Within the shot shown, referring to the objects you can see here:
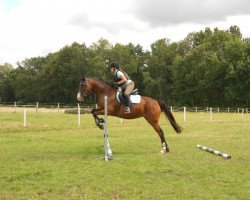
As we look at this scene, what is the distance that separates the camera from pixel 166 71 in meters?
95.4

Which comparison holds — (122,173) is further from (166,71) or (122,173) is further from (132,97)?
(166,71)

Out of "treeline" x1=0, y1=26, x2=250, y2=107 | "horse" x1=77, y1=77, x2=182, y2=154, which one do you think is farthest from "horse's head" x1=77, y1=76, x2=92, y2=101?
"treeline" x1=0, y1=26, x2=250, y2=107

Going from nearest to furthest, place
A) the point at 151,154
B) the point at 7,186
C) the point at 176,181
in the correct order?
the point at 7,186 → the point at 176,181 → the point at 151,154

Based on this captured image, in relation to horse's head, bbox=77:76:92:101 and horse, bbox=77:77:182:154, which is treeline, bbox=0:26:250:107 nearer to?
horse, bbox=77:77:182:154

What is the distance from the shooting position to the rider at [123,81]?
1285 cm

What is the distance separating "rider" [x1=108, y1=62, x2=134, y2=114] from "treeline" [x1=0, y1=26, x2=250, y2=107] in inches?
2621

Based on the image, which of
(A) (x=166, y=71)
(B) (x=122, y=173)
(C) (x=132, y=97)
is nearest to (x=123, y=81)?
(C) (x=132, y=97)

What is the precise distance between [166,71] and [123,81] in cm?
8313

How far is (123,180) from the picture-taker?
899 centimetres

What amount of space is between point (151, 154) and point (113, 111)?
1932mm

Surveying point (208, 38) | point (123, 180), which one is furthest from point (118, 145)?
point (208, 38)

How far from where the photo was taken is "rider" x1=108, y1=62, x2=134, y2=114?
12855 mm

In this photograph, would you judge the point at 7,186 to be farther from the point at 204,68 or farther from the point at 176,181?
the point at 204,68

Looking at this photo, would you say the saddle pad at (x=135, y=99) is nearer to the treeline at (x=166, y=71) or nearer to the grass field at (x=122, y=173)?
the grass field at (x=122, y=173)
